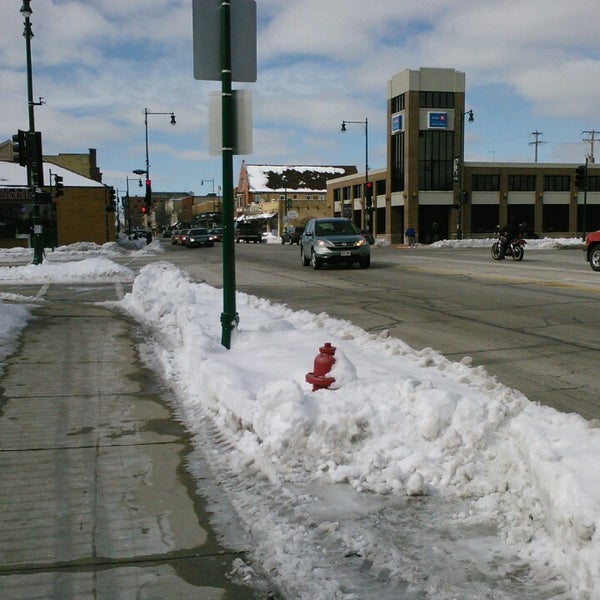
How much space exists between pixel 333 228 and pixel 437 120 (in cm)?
3992

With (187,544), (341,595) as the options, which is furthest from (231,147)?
(341,595)

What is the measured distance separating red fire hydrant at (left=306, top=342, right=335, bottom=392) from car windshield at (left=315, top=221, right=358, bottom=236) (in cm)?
1749

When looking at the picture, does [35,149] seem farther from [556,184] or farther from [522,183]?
[556,184]

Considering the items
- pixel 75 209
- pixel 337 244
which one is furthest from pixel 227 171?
pixel 75 209

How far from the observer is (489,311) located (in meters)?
11.1

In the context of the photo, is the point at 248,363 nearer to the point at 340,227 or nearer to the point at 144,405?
the point at 144,405

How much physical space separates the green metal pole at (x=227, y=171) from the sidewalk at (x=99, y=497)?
109 centimetres

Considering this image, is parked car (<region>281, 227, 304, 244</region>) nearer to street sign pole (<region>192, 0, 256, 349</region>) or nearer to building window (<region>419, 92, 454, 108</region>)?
building window (<region>419, 92, 454, 108</region>)

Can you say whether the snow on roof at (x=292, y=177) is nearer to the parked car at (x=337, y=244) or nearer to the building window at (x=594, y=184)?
the building window at (x=594, y=184)

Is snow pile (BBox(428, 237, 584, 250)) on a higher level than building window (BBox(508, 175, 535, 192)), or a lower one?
lower

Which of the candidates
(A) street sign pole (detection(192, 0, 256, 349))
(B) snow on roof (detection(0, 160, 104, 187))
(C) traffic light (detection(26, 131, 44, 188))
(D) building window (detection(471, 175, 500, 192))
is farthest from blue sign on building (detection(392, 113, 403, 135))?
(A) street sign pole (detection(192, 0, 256, 349))

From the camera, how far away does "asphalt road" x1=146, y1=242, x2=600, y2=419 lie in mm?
6680

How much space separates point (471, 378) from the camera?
5.75 m

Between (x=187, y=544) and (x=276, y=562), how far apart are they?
53 cm
